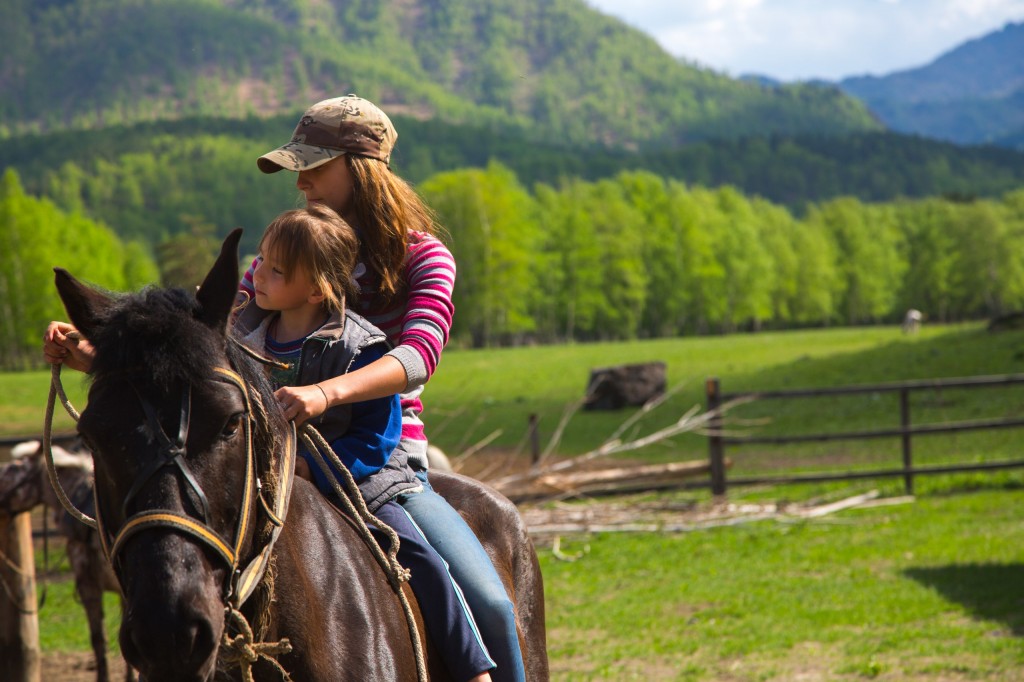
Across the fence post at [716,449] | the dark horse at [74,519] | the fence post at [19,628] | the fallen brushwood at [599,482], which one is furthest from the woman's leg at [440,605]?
the fence post at [716,449]

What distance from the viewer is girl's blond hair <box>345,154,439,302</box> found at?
8.36 feet

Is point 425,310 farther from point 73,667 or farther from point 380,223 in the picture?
point 73,667

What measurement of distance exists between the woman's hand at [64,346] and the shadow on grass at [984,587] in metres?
6.51

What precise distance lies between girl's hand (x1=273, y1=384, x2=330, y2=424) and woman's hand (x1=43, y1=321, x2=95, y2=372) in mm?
418

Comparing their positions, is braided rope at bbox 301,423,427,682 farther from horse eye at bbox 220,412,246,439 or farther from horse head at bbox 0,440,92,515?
horse head at bbox 0,440,92,515

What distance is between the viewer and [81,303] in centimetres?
181

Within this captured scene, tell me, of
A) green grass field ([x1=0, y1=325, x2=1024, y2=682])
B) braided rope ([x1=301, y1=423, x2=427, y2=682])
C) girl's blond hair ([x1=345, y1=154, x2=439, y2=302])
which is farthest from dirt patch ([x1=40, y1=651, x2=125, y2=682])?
girl's blond hair ([x1=345, y1=154, x2=439, y2=302])

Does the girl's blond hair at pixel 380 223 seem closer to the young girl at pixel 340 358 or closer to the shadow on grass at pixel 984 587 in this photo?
the young girl at pixel 340 358

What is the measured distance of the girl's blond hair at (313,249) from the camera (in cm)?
226

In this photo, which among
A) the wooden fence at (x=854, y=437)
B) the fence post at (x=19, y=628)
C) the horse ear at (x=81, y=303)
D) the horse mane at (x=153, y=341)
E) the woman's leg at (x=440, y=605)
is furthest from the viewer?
the wooden fence at (x=854, y=437)

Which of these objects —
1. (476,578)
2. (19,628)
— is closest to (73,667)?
(19,628)

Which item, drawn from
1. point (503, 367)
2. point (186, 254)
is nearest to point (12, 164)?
point (186, 254)

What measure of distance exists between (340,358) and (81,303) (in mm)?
621

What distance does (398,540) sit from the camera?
235 centimetres
